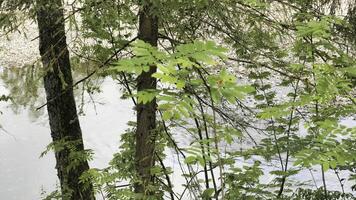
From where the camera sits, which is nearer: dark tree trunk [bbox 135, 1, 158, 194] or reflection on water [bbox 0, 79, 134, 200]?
dark tree trunk [bbox 135, 1, 158, 194]

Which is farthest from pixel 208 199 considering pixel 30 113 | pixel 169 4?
pixel 30 113

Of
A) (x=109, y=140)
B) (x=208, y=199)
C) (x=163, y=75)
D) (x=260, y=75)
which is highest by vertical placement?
(x=109, y=140)

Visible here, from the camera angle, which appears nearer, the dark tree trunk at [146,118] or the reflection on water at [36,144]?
the dark tree trunk at [146,118]

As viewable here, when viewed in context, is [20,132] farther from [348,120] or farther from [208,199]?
[208,199]

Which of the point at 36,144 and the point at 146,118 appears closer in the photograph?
Result: the point at 146,118

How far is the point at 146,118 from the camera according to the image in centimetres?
358

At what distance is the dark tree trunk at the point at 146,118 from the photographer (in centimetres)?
342

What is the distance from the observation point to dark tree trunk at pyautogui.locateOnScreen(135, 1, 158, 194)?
11.2 feet

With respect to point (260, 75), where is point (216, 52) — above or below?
below

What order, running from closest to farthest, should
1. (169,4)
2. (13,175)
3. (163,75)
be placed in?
(163,75), (169,4), (13,175)

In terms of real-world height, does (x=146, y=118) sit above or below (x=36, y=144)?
below

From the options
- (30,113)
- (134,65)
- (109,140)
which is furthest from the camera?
(30,113)

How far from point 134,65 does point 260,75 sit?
260 cm

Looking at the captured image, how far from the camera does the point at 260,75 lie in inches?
167
